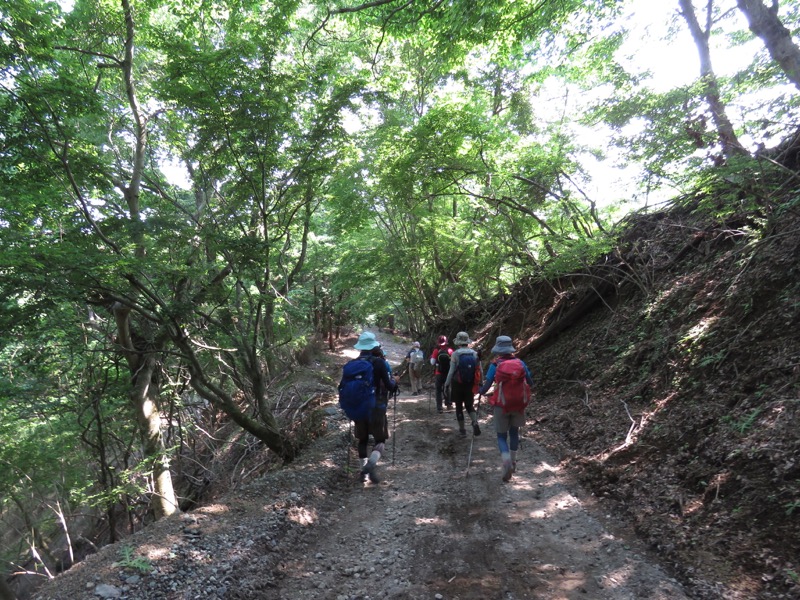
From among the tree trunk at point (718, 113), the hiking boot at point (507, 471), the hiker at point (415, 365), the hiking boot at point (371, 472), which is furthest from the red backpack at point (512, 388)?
the hiker at point (415, 365)

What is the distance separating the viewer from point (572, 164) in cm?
910

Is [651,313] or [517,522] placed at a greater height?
[651,313]

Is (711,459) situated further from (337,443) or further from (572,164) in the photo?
(572,164)

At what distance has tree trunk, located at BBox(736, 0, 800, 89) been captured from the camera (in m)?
6.20

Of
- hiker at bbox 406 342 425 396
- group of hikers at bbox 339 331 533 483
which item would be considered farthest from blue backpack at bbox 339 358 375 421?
hiker at bbox 406 342 425 396

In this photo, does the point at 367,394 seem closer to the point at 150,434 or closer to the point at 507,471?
the point at 507,471

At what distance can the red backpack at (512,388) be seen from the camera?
5.35m

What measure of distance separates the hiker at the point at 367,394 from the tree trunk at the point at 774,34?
7.61 m

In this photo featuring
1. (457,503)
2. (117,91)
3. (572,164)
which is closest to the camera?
(457,503)

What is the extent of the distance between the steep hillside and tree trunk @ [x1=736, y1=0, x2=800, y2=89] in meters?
2.46

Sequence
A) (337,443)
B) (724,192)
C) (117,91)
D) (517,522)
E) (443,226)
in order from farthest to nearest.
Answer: (443,226) < (117,91) < (337,443) < (724,192) < (517,522)

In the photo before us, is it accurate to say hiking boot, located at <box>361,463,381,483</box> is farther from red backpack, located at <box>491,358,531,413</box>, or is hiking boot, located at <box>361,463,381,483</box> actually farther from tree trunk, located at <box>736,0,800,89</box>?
tree trunk, located at <box>736,0,800,89</box>

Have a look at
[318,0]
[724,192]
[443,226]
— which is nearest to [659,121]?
A: [724,192]

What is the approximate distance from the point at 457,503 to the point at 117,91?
12.0 metres
